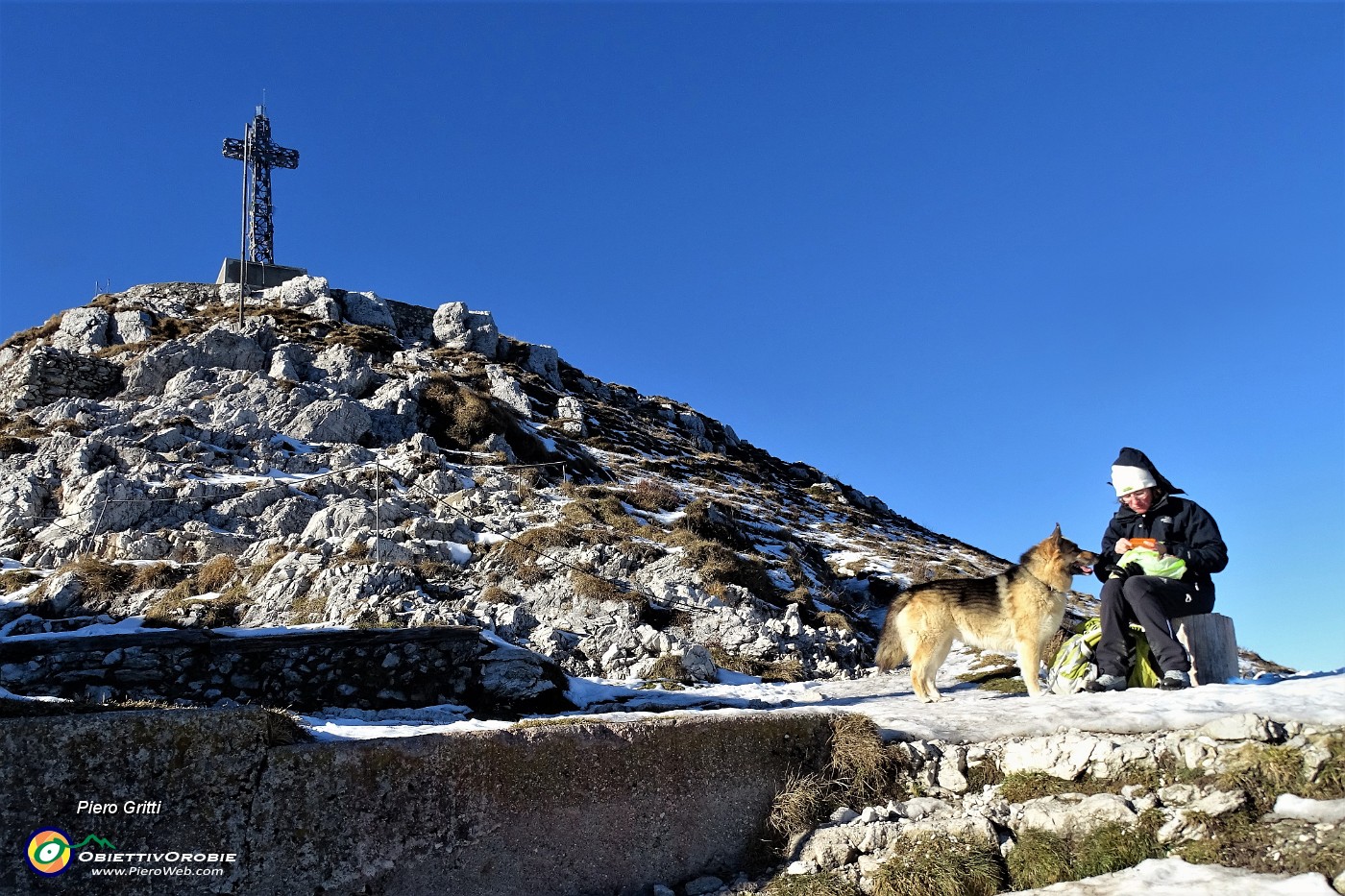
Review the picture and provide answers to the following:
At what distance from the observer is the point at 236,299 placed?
38906 millimetres

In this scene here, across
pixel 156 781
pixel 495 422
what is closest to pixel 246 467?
pixel 495 422

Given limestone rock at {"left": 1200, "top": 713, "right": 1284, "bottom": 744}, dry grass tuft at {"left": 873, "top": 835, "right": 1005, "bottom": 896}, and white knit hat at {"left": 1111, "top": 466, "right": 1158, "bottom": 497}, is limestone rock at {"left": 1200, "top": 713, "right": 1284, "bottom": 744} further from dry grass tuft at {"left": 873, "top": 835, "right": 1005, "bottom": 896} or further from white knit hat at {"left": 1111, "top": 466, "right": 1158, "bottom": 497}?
white knit hat at {"left": 1111, "top": 466, "right": 1158, "bottom": 497}

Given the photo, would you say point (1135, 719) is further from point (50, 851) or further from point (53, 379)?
point (53, 379)

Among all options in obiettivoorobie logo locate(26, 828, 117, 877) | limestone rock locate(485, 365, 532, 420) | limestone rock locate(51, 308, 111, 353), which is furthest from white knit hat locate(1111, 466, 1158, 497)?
limestone rock locate(51, 308, 111, 353)

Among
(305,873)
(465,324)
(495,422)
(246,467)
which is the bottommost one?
(305,873)

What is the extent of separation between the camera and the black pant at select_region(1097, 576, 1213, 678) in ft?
19.9

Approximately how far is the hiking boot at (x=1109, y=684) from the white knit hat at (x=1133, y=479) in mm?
1402

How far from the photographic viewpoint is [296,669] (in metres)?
8.93

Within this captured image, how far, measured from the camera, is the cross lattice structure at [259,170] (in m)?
46.2

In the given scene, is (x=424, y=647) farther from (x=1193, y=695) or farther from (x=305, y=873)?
(x=1193, y=695)

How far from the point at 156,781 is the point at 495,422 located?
22.4m

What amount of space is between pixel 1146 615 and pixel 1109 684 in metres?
0.56

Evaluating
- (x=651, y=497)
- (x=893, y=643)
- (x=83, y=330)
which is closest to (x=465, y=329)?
(x=83, y=330)

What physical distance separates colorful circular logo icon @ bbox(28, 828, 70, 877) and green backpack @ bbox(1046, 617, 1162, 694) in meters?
6.15
